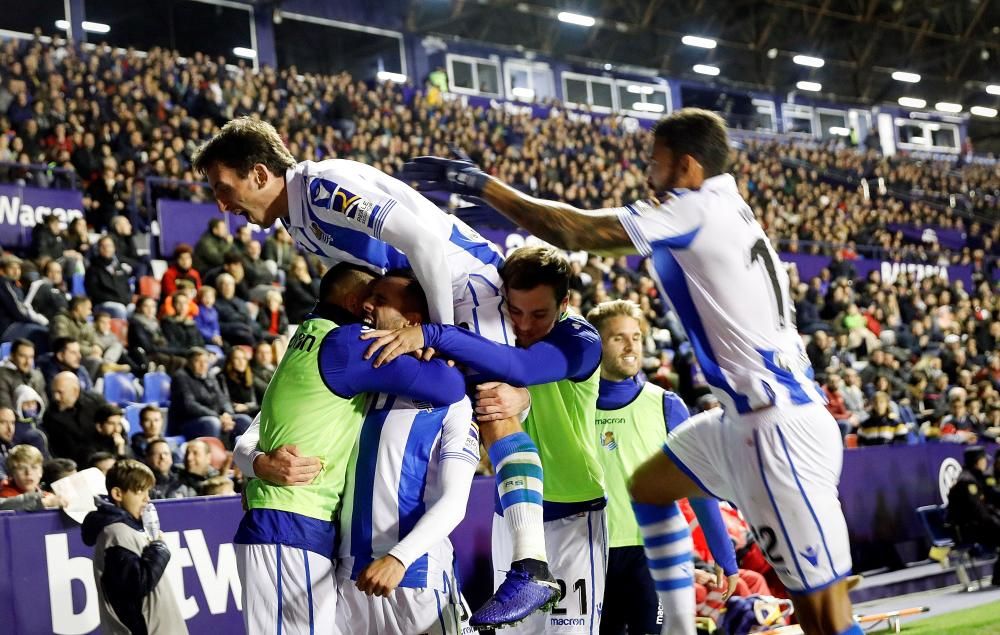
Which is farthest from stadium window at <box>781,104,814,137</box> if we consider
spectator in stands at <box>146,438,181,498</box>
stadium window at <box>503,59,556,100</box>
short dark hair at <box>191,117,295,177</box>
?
short dark hair at <box>191,117,295,177</box>

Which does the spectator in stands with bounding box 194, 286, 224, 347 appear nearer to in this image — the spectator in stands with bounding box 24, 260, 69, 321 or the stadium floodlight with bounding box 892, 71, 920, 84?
the spectator in stands with bounding box 24, 260, 69, 321

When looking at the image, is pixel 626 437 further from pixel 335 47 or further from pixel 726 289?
pixel 335 47

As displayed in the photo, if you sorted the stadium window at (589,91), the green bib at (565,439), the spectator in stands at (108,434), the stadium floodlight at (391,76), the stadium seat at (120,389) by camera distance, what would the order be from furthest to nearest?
the stadium window at (589,91)
the stadium floodlight at (391,76)
the stadium seat at (120,389)
the spectator in stands at (108,434)
the green bib at (565,439)

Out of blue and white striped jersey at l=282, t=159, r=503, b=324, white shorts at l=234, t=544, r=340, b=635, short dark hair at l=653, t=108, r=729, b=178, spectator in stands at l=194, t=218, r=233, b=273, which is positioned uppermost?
spectator in stands at l=194, t=218, r=233, b=273

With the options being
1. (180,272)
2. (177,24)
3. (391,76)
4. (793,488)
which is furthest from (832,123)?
(793,488)

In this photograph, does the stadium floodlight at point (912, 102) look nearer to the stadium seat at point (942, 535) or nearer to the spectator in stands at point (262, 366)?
the stadium seat at point (942, 535)

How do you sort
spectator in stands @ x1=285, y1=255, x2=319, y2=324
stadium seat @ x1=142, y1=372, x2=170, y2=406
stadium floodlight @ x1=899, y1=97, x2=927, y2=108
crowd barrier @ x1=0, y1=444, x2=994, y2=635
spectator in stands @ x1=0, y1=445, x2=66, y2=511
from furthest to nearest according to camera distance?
stadium floodlight @ x1=899, y1=97, x2=927, y2=108, spectator in stands @ x1=285, y1=255, x2=319, y2=324, stadium seat @ x1=142, y1=372, x2=170, y2=406, spectator in stands @ x1=0, y1=445, x2=66, y2=511, crowd barrier @ x1=0, y1=444, x2=994, y2=635

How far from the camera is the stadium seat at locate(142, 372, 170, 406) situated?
10.6 metres

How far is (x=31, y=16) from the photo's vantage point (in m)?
24.3

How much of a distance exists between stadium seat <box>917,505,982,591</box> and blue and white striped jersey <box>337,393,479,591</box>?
9.45 m

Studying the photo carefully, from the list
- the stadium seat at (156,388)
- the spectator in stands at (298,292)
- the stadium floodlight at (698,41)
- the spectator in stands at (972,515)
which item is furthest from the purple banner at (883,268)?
the stadium seat at (156,388)

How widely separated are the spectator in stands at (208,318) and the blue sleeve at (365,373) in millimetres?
8489

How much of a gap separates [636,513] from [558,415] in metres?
0.53

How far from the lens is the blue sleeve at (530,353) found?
3916mm
